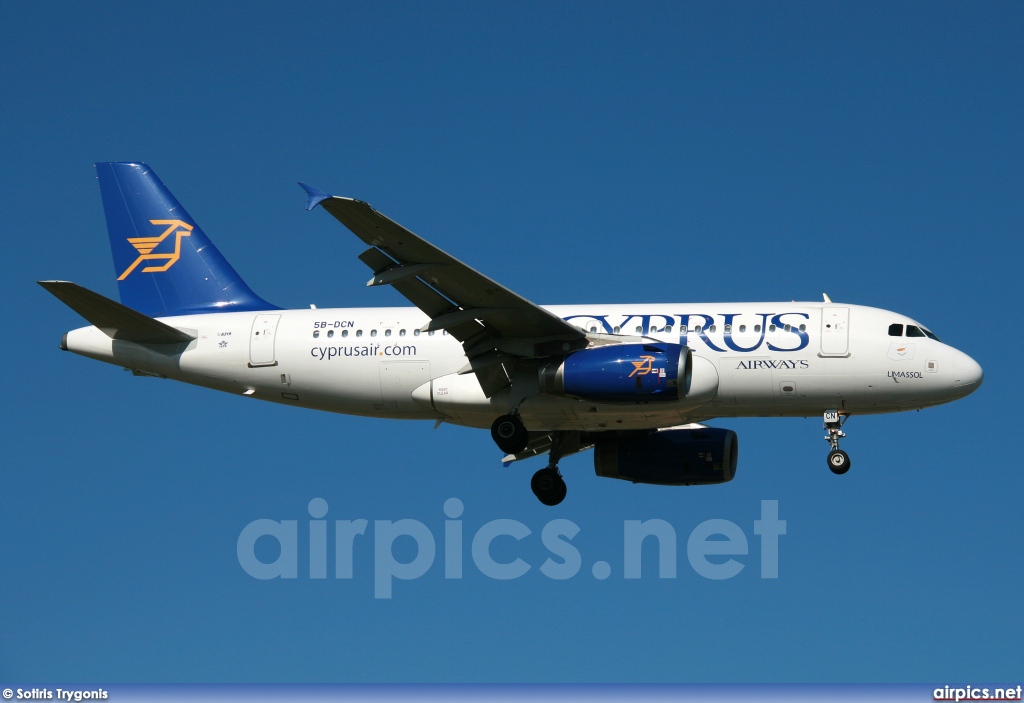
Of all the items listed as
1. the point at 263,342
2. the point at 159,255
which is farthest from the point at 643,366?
the point at 159,255

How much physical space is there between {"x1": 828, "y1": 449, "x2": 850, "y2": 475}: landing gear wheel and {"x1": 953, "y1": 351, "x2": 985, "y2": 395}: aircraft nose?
3008 millimetres

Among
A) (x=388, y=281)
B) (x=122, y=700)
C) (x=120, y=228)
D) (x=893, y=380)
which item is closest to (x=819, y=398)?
(x=893, y=380)

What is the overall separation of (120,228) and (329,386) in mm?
8613

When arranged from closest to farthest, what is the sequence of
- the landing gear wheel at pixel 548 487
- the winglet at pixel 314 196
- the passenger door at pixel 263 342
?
the winglet at pixel 314 196
the passenger door at pixel 263 342
the landing gear wheel at pixel 548 487

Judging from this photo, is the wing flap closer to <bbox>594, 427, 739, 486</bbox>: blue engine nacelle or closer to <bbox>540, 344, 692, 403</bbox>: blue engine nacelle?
<bbox>540, 344, 692, 403</bbox>: blue engine nacelle

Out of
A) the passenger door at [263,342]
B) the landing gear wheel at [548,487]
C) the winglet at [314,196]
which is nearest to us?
the winglet at [314,196]

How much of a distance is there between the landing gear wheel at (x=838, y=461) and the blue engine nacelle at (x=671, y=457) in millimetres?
4278

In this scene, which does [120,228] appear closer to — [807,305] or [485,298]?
[485,298]

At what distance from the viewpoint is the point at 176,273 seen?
38.4 m

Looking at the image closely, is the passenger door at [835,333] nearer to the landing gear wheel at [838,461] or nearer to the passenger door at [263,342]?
the landing gear wheel at [838,461]

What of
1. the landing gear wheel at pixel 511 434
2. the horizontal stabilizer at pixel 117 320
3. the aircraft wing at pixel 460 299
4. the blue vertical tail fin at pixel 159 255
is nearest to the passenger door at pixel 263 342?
the blue vertical tail fin at pixel 159 255

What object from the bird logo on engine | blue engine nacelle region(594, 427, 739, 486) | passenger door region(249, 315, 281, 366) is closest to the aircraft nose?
blue engine nacelle region(594, 427, 739, 486)

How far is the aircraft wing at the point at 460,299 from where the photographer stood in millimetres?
29328

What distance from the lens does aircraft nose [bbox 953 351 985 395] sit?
107ft
